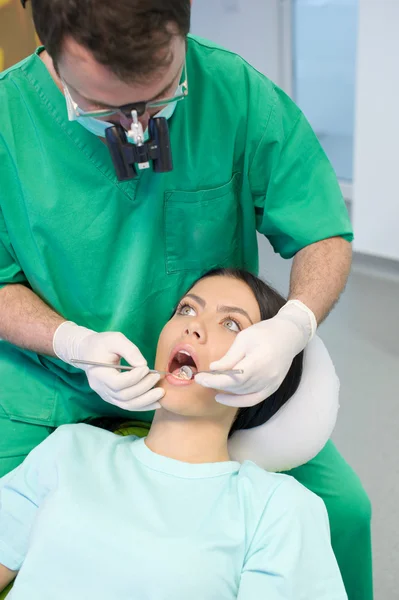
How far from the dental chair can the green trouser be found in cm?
11

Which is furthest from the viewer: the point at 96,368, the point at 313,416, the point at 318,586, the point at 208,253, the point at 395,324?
the point at 395,324

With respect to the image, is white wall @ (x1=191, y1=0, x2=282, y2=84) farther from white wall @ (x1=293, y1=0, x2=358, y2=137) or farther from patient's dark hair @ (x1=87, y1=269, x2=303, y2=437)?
patient's dark hair @ (x1=87, y1=269, x2=303, y2=437)

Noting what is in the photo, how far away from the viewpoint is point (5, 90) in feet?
4.83

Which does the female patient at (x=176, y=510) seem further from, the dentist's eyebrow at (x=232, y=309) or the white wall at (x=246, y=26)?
the white wall at (x=246, y=26)

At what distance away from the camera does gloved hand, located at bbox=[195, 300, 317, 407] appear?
4.37ft

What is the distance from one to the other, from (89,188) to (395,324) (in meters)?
1.99

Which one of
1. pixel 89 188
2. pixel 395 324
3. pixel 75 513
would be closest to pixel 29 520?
pixel 75 513

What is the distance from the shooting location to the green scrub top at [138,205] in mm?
1487

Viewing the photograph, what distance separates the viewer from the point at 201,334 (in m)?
1.43

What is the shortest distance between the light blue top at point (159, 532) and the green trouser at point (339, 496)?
0.15 metres

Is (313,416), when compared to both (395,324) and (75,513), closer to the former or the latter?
(75,513)

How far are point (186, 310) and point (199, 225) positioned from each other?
20cm

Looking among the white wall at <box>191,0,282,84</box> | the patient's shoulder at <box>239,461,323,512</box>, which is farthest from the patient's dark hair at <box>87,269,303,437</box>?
the white wall at <box>191,0,282,84</box>

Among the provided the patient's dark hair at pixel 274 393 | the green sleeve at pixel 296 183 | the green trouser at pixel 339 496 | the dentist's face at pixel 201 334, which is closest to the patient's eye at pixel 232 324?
the dentist's face at pixel 201 334
